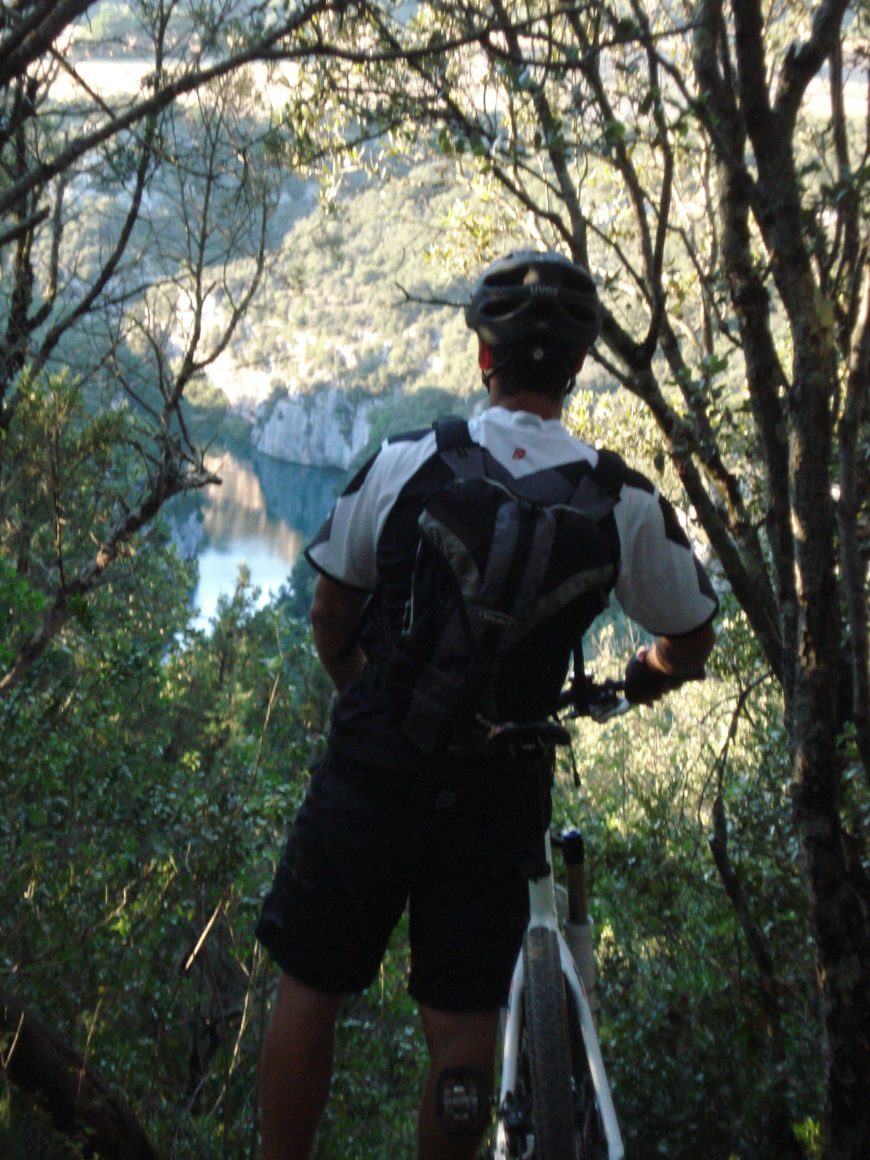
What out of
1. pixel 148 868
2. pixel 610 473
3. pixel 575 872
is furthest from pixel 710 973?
pixel 610 473

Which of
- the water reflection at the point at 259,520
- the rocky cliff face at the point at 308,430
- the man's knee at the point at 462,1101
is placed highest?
the rocky cliff face at the point at 308,430

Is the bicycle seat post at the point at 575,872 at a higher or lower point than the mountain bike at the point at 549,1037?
higher

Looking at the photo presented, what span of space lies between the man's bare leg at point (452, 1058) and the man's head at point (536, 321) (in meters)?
1.14

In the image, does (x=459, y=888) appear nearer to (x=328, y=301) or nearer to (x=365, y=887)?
(x=365, y=887)

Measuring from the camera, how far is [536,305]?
207 cm

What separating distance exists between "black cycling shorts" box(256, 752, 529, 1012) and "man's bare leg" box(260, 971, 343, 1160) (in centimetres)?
4

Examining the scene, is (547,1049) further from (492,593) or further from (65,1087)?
(65,1087)

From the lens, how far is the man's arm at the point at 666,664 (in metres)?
2.14

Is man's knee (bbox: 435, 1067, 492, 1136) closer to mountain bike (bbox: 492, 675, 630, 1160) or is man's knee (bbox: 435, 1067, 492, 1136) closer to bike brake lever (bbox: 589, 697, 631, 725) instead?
mountain bike (bbox: 492, 675, 630, 1160)

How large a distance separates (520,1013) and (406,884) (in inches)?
11.3

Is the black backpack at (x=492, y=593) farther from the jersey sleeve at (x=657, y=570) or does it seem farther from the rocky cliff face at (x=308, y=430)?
the rocky cliff face at (x=308, y=430)

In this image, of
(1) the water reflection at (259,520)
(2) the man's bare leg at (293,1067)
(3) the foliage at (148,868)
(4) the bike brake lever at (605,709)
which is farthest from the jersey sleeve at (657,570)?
(1) the water reflection at (259,520)

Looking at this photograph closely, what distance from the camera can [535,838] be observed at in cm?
198

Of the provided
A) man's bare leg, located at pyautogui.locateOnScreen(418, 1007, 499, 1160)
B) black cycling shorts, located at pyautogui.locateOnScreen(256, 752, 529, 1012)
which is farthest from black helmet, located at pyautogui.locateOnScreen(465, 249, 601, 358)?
man's bare leg, located at pyautogui.locateOnScreen(418, 1007, 499, 1160)
